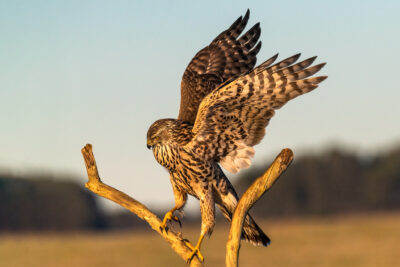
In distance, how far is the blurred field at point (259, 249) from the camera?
43.9m

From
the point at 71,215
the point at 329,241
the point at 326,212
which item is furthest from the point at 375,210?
the point at 71,215

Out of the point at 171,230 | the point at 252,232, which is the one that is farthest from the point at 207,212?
the point at 252,232

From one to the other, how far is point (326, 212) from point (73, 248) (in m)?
32.3

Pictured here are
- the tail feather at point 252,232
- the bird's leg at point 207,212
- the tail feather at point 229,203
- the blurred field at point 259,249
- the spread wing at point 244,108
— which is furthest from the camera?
the blurred field at point 259,249

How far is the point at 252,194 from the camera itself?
5.69 m

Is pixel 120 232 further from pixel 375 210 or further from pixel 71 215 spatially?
pixel 375 210

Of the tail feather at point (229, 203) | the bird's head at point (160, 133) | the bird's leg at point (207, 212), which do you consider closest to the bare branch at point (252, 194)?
the bird's leg at point (207, 212)

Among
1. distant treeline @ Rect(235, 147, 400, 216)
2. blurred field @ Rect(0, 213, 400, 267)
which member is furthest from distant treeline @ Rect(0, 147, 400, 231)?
blurred field @ Rect(0, 213, 400, 267)

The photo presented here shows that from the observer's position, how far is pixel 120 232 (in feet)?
233

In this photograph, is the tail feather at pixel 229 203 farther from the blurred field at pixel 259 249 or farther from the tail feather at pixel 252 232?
the blurred field at pixel 259 249

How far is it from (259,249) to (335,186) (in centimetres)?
2581

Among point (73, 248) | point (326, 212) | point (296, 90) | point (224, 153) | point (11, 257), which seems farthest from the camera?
point (326, 212)

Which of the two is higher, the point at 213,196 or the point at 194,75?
the point at 194,75

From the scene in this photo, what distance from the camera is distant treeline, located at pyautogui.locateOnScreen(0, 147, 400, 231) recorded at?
68562mm
